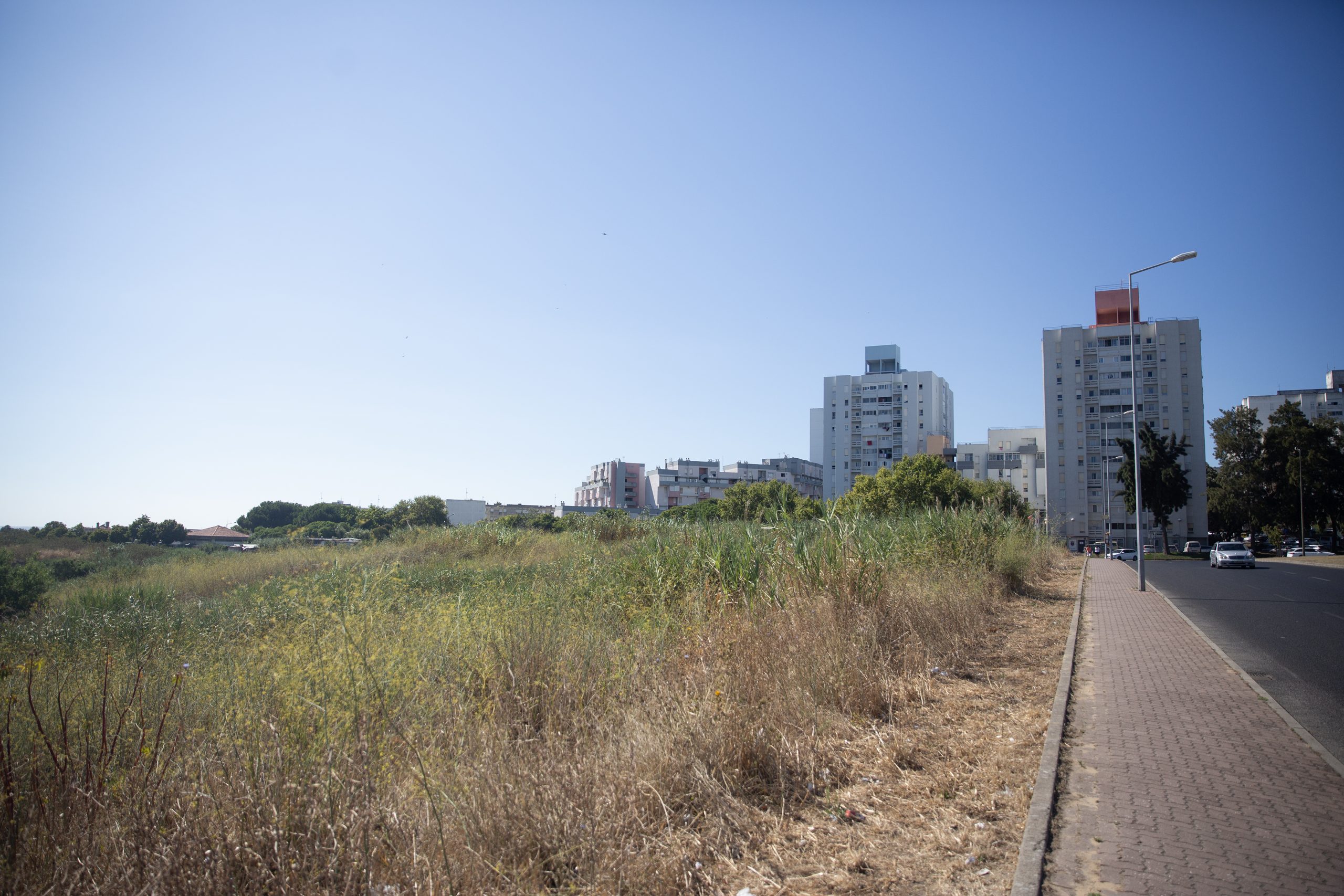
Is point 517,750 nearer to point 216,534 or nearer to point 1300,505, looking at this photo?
point 216,534

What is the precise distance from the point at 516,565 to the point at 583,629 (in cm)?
1171

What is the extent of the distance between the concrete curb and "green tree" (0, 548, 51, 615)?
1301cm

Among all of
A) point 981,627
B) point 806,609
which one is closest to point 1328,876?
point 806,609

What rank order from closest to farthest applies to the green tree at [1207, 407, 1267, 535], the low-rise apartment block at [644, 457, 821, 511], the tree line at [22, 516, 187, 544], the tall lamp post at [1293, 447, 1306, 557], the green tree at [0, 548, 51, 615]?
the green tree at [0, 548, 51, 615]
the tree line at [22, 516, 187, 544]
the tall lamp post at [1293, 447, 1306, 557]
the green tree at [1207, 407, 1267, 535]
the low-rise apartment block at [644, 457, 821, 511]

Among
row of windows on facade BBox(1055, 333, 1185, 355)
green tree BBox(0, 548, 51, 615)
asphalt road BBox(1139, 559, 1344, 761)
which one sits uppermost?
row of windows on facade BBox(1055, 333, 1185, 355)

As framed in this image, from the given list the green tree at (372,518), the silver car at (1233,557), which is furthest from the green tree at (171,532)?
the silver car at (1233,557)

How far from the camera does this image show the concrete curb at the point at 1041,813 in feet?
11.0

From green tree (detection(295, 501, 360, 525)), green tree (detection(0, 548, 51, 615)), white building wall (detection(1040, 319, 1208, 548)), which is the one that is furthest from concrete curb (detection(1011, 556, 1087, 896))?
white building wall (detection(1040, 319, 1208, 548))

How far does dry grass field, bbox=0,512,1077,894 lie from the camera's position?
3.25 metres

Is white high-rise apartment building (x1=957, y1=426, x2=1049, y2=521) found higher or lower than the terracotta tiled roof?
higher

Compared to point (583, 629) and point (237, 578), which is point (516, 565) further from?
point (583, 629)

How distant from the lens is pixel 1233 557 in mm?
34031

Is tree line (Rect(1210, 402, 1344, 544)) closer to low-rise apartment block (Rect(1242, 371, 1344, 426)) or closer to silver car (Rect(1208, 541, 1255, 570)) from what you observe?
silver car (Rect(1208, 541, 1255, 570))

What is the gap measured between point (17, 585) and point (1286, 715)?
15925 millimetres
